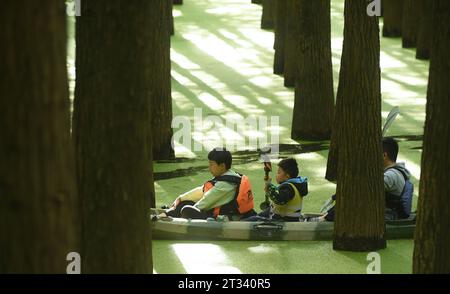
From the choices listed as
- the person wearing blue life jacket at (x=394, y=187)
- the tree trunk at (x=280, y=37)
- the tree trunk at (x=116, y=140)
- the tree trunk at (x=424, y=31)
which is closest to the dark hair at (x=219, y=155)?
the person wearing blue life jacket at (x=394, y=187)

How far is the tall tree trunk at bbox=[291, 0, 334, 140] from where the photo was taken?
1720cm

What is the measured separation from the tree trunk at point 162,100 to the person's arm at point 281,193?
4693 millimetres

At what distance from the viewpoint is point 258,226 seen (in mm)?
11820

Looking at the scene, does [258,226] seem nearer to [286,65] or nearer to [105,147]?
[105,147]

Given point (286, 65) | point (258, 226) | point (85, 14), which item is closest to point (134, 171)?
point (85, 14)

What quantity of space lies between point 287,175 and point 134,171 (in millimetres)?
4265

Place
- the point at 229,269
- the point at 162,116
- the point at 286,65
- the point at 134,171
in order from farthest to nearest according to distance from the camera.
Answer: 1. the point at 286,65
2. the point at 162,116
3. the point at 229,269
4. the point at 134,171

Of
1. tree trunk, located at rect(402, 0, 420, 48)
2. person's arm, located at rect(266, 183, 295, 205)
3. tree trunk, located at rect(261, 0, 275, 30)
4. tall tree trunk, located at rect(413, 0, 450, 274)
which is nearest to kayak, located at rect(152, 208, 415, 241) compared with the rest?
person's arm, located at rect(266, 183, 295, 205)

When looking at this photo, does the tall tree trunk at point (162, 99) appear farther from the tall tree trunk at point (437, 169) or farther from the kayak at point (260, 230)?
the tall tree trunk at point (437, 169)

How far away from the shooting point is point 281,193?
11609mm

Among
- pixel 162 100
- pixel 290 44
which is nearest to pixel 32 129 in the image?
pixel 162 100

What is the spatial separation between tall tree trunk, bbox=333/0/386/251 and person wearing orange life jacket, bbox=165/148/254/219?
101 cm

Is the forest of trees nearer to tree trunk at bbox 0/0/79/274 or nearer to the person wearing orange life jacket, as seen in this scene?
tree trunk at bbox 0/0/79/274

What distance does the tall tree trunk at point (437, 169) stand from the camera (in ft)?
26.6
